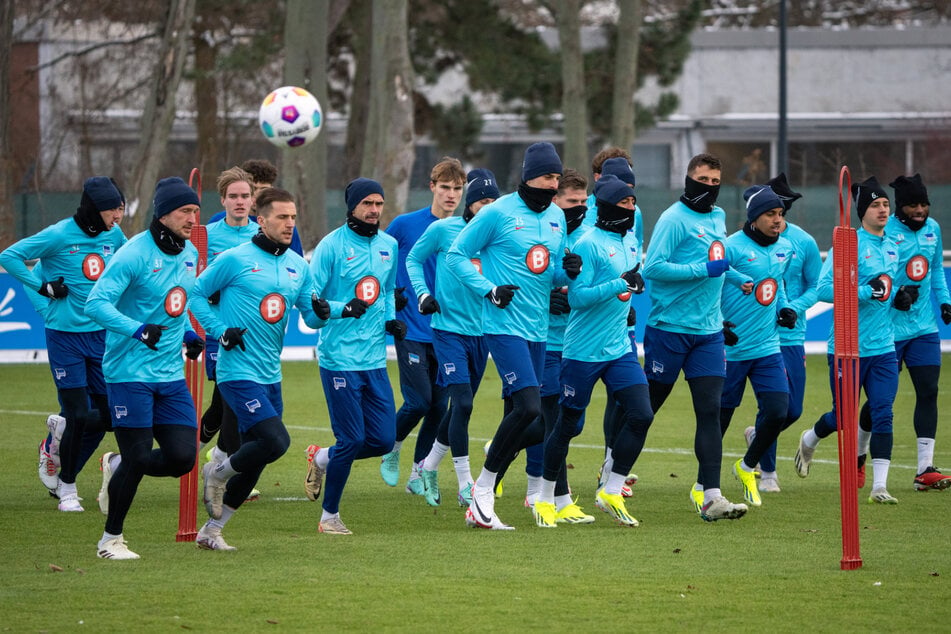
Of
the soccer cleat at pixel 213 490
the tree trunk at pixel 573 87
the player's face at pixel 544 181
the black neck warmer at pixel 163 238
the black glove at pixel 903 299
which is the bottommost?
the soccer cleat at pixel 213 490

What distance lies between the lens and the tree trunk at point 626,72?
1254 inches

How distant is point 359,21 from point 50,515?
80.5 ft

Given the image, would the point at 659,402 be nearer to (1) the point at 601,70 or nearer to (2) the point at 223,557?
(2) the point at 223,557

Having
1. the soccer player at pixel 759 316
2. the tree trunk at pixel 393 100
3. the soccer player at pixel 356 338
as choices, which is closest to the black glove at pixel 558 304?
the soccer player at pixel 356 338

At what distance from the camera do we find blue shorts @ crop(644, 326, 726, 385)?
10047 millimetres

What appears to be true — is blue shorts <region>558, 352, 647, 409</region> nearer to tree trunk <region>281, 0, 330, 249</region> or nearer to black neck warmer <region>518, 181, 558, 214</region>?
black neck warmer <region>518, 181, 558, 214</region>

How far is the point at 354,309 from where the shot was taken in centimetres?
913

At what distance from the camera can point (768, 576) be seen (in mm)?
7957

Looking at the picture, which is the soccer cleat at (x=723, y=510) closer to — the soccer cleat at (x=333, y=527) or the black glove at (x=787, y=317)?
the black glove at (x=787, y=317)

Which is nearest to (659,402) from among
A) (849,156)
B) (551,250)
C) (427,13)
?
(551,250)

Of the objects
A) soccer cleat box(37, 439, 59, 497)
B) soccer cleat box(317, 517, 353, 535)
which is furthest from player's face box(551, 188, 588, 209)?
soccer cleat box(37, 439, 59, 497)

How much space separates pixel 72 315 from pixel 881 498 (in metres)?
5.78

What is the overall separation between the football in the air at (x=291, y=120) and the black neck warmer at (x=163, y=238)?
7.75 metres

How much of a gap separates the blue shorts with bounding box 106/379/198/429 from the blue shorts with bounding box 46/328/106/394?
222cm
